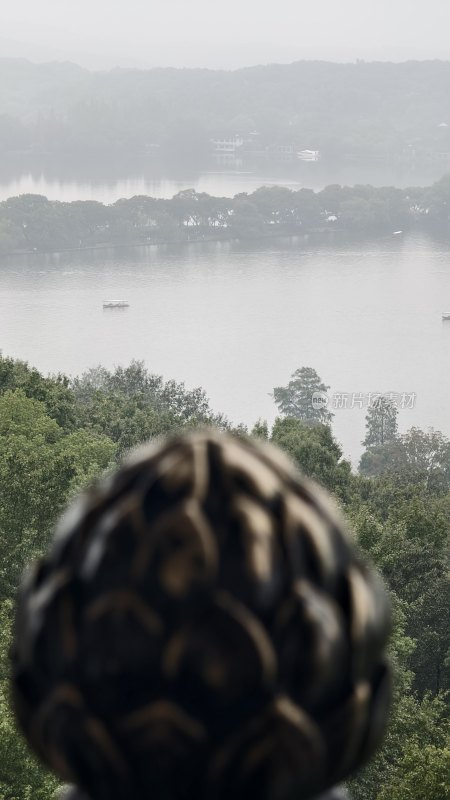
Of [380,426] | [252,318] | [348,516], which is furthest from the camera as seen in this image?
[252,318]

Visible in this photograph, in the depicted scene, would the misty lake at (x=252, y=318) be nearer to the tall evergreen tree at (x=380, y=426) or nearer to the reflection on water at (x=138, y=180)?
the tall evergreen tree at (x=380, y=426)

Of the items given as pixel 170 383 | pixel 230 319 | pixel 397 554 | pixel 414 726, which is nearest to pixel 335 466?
pixel 397 554

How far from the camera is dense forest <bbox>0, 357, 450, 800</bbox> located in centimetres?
1420

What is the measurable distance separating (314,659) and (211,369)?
99120mm

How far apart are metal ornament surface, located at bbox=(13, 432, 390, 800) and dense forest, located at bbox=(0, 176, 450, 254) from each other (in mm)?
130621

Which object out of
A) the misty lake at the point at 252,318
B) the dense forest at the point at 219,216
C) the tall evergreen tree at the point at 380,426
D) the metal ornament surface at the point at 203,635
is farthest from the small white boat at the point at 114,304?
the metal ornament surface at the point at 203,635

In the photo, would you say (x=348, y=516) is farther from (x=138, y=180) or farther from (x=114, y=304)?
(x=138, y=180)

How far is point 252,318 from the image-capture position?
11619 centimetres

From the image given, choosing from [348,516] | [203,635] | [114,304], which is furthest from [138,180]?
[203,635]

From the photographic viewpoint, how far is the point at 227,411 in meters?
88.7

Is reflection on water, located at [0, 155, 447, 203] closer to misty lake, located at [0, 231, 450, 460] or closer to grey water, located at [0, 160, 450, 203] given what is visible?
grey water, located at [0, 160, 450, 203]

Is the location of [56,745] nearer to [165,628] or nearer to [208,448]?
[165,628]

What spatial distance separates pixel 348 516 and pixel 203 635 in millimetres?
20363

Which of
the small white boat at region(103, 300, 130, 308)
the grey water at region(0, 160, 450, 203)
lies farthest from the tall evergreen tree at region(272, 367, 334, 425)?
the grey water at region(0, 160, 450, 203)
